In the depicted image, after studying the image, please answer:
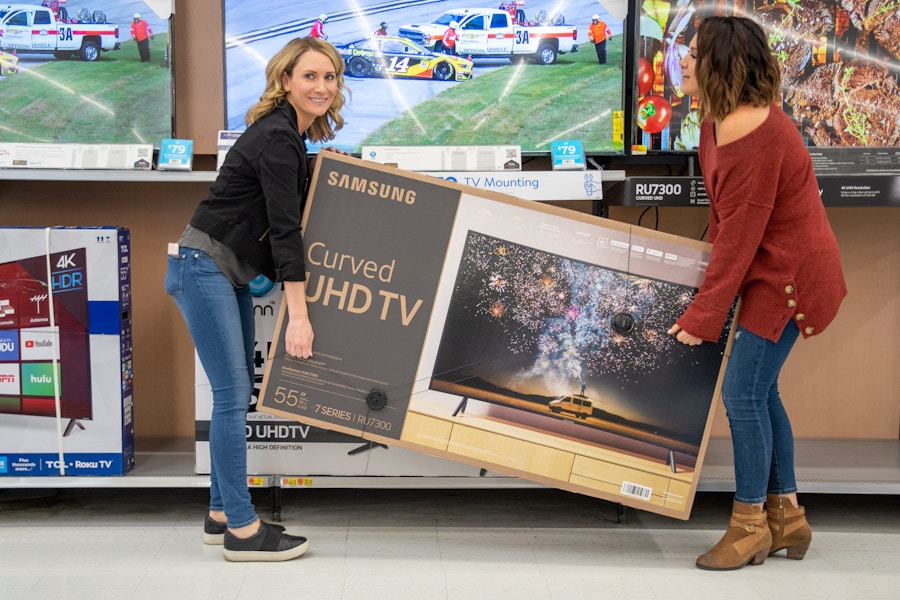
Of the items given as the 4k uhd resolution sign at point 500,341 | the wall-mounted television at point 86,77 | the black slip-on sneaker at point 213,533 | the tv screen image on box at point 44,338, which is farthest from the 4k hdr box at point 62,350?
the 4k uhd resolution sign at point 500,341

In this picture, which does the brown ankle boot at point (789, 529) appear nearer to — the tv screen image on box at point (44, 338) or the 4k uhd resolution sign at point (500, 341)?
the 4k uhd resolution sign at point (500, 341)

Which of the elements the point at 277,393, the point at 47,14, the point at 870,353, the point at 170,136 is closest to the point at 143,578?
the point at 277,393

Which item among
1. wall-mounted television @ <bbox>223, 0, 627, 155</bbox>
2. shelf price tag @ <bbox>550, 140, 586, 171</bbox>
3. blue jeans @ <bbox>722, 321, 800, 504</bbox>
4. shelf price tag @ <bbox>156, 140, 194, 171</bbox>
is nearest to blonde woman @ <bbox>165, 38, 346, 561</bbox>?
shelf price tag @ <bbox>156, 140, 194, 171</bbox>

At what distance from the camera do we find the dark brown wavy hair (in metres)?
2.26

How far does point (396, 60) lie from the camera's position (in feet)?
10.2

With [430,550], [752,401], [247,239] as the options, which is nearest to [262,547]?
[430,550]

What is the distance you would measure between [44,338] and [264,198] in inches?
37.7

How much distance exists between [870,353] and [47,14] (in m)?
3.28

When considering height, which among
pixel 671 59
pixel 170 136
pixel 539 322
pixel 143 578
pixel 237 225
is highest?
pixel 671 59

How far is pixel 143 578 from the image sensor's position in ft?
7.88

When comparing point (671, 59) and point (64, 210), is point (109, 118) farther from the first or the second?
point (671, 59)

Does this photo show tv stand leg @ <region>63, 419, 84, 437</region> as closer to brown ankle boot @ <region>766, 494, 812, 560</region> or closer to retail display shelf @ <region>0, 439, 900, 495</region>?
retail display shelf @ <region>0, 439, 900, 495</region>

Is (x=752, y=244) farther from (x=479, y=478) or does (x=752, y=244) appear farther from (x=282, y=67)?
(x=282, y=67)

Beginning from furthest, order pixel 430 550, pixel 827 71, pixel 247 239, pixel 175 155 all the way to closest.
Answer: pixel 827 71 → pixel 175 155 → pixel 430 550 → pixel 247 239
